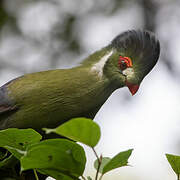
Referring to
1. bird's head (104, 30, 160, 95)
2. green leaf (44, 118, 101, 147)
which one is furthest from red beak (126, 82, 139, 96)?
green leaf (44, 118, 101, 147)

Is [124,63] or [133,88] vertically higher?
[124,63]

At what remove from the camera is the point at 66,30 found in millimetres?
5199

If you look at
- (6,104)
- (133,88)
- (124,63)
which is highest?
(124,63)

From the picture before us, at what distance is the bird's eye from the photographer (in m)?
2.23

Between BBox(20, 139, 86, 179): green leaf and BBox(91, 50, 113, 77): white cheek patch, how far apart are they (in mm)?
1077

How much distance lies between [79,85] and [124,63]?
0.31 metres

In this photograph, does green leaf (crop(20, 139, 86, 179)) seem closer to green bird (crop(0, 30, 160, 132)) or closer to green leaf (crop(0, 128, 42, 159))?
Answer: green leaf (crop(0, 128, 42, 159))

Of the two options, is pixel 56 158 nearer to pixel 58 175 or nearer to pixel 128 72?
pixel 58 175

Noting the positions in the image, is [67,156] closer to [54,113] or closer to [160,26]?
[54,113]

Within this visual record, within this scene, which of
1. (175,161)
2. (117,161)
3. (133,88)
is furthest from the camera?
(133,88)

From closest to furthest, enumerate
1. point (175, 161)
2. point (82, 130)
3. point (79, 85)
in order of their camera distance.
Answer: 1. point (82, 130)
2. point (175, 161)
3. point (79, 85)

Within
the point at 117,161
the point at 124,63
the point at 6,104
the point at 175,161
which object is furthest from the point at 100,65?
the point at 117,161

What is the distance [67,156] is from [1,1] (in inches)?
172

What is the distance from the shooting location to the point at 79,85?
2.07m
